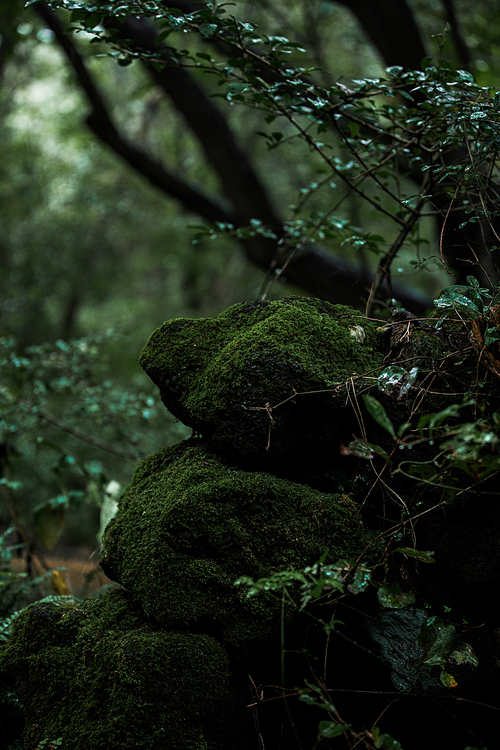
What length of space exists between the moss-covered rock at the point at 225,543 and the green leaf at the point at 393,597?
185mm

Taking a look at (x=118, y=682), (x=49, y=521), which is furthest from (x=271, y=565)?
(x=49, y=521)

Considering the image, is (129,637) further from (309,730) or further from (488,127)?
(488,127)

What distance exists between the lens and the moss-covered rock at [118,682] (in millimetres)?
1454

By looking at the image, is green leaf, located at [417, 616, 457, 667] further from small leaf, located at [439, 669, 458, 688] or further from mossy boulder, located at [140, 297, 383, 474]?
mossy boulder, located at [140, 297, 383, 474]

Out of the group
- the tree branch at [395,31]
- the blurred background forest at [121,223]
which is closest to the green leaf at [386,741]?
the blurred background forest at [121,223]

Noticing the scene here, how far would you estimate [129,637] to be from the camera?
157 cm

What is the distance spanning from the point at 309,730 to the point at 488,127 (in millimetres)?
2175

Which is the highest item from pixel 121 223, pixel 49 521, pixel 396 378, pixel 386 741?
pixel 121 223

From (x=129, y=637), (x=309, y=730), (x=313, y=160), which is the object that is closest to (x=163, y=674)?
(x=129, y=637)

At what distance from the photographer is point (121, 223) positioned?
10.8 m

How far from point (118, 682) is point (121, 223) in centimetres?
1047

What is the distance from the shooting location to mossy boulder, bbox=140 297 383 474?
1.80 m

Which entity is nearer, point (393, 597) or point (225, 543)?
point (393, 597)

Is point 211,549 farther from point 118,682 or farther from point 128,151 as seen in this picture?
point 128,151
